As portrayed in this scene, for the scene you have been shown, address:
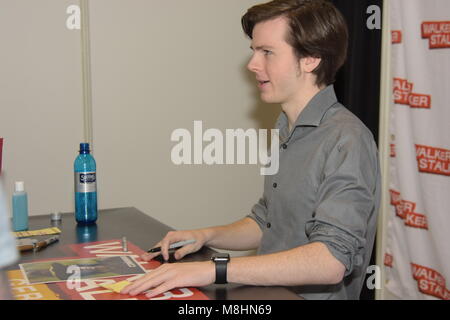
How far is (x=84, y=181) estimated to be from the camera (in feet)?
5.60

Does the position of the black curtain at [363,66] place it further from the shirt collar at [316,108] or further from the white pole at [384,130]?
the shirt collar at [316,108]

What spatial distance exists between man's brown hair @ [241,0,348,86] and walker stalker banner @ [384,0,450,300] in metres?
0.79

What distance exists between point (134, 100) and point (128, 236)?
1205mm

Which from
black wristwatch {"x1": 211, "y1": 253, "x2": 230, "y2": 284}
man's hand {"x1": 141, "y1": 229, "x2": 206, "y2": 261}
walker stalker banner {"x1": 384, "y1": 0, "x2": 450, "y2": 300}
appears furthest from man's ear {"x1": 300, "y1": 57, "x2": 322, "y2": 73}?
walker stalker banner {"x1": 384, "y1": 0, "x2": 450, "y2": 300}

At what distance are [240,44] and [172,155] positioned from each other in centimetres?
72

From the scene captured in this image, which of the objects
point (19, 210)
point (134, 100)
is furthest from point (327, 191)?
point (134, 100)

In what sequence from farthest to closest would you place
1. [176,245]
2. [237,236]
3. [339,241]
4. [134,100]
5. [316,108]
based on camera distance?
[134,100], [237,236], [316,108], [176,245], [339,241]

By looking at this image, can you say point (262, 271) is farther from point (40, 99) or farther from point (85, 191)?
point (40, 99)

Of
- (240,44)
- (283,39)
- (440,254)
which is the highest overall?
(240,44)

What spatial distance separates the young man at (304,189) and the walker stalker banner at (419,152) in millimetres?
787

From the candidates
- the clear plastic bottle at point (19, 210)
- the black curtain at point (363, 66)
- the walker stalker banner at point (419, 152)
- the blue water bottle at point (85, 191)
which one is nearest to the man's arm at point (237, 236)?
the blue water bottle at point (85, 191)

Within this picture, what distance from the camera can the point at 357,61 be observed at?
2463mm
